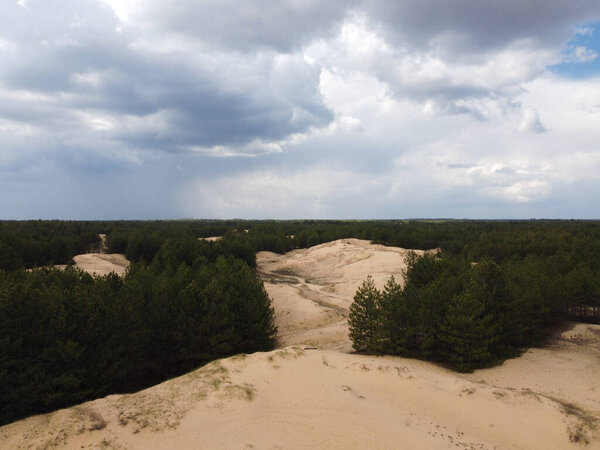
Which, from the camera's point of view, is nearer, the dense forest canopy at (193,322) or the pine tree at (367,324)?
the dense forest canopy at (193,322)

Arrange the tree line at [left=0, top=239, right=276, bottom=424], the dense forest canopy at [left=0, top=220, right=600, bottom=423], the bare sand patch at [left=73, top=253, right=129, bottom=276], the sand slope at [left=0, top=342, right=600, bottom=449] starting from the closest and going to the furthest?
the sand slope at [left=0, top=342, right=600, bottom=449] < the tree line at [left=0, top=239, right=276, bottom=424] < the dense forest canopy at [left=0, top=220, right=600, bottom=423] < the bare sand patch at [left=73, top=253, right=129, bottom=276]

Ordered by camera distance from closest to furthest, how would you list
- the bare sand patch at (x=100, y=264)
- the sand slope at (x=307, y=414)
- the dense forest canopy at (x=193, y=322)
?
the sand slope at (x=307, y=414)
the dense forest canopy at (x=193, y=322)
the bare sand patch at (x=100, y=264)

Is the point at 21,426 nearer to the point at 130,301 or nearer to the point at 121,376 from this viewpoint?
the point at 121,376

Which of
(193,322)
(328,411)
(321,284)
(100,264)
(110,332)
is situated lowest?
(321,284)

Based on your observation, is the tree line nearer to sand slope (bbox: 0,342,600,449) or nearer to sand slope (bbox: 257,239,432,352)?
sand slope (bbox: 0,342,600,449)

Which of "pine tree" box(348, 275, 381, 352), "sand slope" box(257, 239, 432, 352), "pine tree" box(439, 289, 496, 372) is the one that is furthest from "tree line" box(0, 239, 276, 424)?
"pine tree" box(439, 289, 496, 372)

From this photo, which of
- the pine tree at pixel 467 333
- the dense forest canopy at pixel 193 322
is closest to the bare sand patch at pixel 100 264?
the dense forest canopy at pixel 193 322

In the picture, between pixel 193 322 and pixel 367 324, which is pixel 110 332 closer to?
pixel 193 322

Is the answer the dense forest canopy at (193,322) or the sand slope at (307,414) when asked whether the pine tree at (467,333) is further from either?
the sand slope at (307,414)

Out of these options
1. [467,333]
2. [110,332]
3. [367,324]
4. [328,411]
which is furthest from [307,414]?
[467,333]

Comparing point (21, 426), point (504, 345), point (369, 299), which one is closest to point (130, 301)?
point (21, 426)
